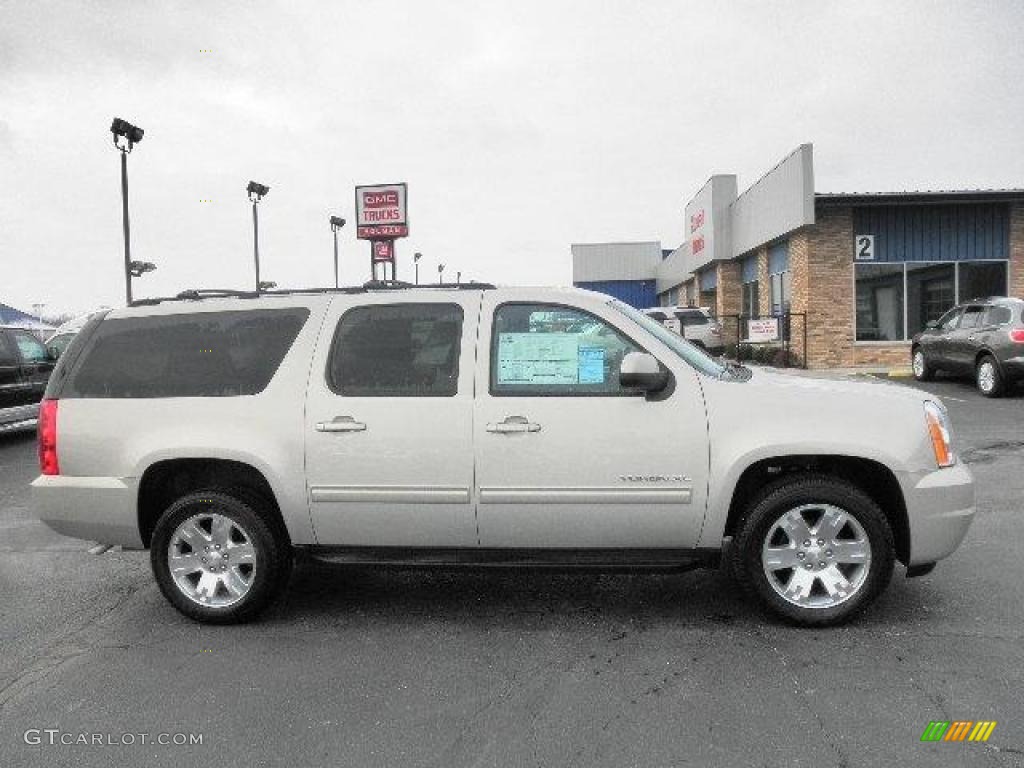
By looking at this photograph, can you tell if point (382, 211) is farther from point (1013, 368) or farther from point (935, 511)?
point (935, 511)

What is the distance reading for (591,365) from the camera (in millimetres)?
4230

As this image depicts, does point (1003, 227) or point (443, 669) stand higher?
point (1003, 227)

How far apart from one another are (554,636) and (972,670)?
1840 mm

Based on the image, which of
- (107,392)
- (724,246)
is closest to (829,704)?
(107,392)

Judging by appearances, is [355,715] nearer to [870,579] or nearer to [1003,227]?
[870,579]

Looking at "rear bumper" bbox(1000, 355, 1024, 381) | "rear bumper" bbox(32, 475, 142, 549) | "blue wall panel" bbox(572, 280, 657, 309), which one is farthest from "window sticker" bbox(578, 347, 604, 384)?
"blue wall panel" bbox(572, 280, 657, 309)

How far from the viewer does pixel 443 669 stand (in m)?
3.80

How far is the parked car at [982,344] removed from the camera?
13555 millimetres

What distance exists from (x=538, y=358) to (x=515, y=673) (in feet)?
4.96

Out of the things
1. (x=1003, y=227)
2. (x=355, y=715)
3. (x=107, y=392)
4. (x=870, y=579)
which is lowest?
(x=355, y=715)

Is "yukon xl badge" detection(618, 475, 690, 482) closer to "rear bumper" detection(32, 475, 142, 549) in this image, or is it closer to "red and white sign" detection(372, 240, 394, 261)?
"rear bumper" detection(32, 475, 142, 549)

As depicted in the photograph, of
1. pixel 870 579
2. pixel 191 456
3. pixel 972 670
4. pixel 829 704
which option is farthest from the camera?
pixel 191 456

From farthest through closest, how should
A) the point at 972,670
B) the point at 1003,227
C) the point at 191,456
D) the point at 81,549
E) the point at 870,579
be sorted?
the point at 1003,227 < the point at 81,549 < the point at 191,456 < the point at 870,579 < the point at 972,670

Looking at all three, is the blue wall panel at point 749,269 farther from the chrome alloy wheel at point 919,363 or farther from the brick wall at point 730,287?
the chrome alloy wheel at point 919,363
